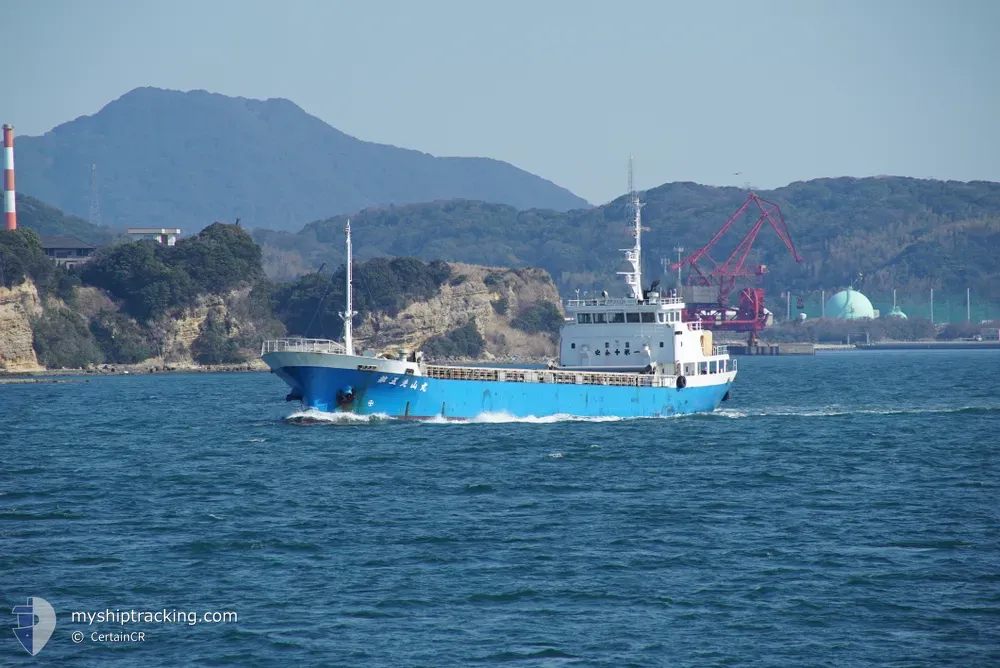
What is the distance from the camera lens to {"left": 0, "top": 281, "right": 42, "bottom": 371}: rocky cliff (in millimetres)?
128750

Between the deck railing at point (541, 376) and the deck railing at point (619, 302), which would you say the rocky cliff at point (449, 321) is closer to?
the deck railing at point (619, 302)

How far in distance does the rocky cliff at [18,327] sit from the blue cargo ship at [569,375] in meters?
74.2

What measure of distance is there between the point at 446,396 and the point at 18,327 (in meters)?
86.5

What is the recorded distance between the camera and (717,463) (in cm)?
4853

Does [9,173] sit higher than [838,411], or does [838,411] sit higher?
[9,173]

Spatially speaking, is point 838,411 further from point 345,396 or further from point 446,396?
point 345,396

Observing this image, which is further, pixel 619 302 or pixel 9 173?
Result: pixel 9 173

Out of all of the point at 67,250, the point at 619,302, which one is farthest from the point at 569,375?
the point at 67,250

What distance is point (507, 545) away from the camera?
31812mm

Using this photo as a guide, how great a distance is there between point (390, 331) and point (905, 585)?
15385 centimetres

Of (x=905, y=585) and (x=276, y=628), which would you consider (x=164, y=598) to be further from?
(x=905, y=585)

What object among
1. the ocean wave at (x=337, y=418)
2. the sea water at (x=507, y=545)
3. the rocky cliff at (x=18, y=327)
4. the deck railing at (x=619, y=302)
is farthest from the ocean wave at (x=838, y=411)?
the rocky cliff at (x=18, y=327)
